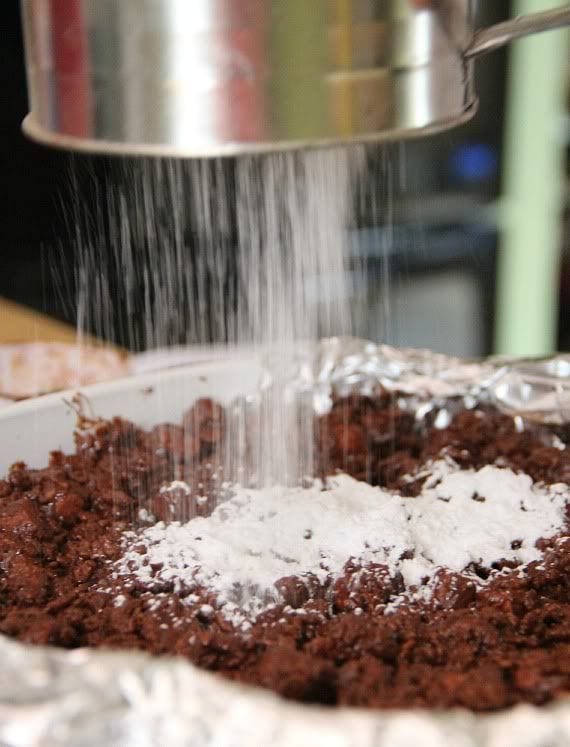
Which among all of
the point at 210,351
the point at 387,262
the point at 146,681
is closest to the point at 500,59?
the point at 387,262

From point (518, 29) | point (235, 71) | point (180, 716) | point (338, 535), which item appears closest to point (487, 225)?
point (338, 535)

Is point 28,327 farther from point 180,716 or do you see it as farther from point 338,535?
point 180,716

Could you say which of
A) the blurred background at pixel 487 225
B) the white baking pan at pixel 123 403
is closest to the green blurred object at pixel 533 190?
the blurred background at pixel 487 225

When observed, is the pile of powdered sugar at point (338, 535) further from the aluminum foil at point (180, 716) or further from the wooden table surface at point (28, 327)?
the wooden table surface at point (28, 327)

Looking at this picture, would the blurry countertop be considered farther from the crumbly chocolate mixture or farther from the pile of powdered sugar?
the pile of powdered sugar

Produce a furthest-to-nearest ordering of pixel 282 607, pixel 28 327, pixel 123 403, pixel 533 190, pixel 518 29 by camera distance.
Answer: pixel 533 190 < pixel 28 327 < pixel 123 403 < pixel 282 607 < pixel 518 29

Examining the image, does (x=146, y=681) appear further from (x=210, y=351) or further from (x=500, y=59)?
(x=500, y=59)
